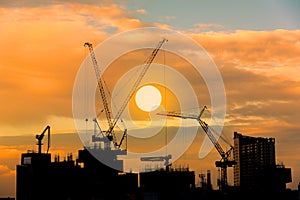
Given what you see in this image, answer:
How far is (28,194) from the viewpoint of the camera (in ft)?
654
